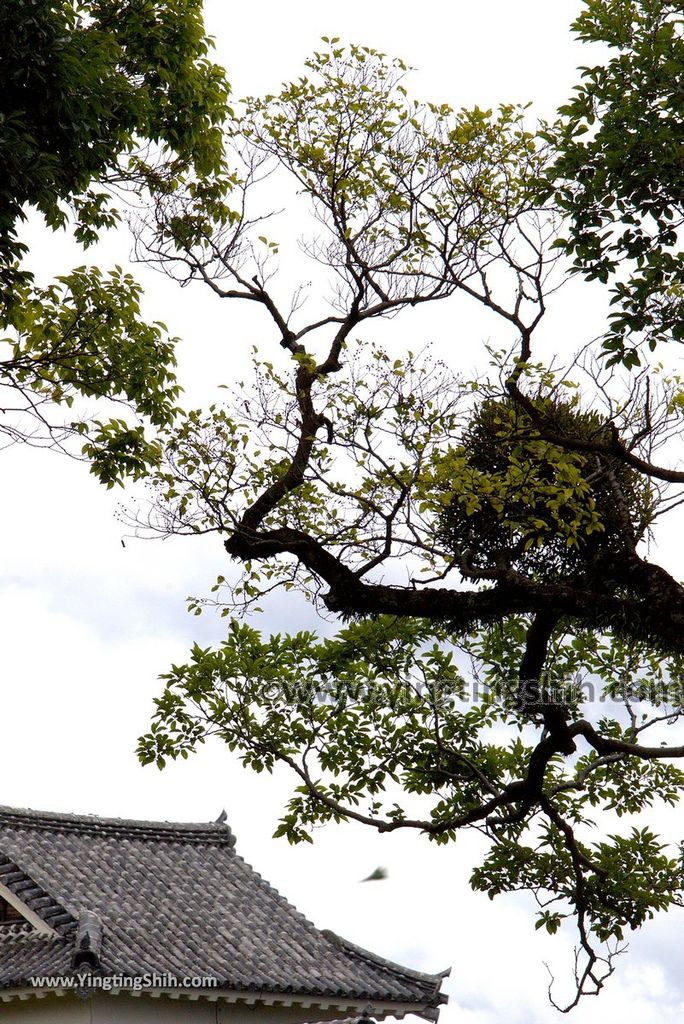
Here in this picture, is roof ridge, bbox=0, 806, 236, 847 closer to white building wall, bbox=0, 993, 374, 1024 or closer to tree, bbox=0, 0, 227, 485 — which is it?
white building wall, bbox=0, 993, 374, 1024

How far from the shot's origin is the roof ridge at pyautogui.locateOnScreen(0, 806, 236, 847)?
18453 millimetres

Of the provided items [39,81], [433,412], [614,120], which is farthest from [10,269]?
[614,120]

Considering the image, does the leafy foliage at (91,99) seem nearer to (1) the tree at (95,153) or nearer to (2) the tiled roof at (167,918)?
(1) the tree at (95,153)

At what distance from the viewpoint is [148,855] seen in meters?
18.9

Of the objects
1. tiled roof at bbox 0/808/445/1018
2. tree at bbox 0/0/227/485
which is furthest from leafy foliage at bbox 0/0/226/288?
tiled roof at bbox 0/808/445/1018

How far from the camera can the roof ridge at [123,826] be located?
18453 millimetres

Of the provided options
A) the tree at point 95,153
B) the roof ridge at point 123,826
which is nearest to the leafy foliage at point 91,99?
the tree at point 95,153

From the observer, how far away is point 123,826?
63.3ft

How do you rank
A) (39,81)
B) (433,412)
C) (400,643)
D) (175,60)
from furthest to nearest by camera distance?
(400,643) → (175,60) → (433,412) → (39,81)

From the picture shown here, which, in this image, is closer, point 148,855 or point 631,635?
point 631,635

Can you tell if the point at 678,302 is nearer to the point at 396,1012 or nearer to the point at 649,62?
the point at 649,62

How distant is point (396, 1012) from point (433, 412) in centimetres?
1013

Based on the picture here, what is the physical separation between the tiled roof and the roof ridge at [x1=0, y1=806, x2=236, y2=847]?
2 centimetres

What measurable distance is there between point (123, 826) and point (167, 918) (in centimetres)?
293
